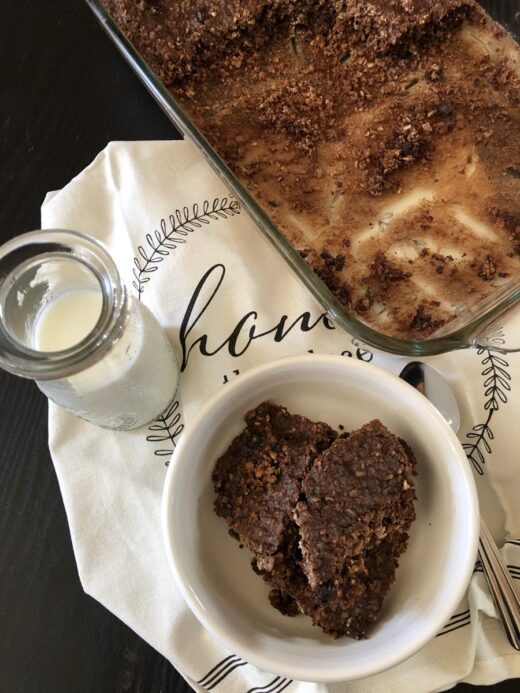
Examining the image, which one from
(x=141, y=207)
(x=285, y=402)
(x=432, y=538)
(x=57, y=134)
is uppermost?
(x=57, y=134)

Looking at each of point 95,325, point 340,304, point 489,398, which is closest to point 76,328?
point 95,325

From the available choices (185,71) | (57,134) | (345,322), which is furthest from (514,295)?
(57,134)

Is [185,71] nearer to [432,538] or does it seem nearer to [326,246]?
[326,246]

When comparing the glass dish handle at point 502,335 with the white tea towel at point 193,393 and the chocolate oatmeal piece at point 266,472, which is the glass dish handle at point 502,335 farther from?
the chocolate oatmeal piece at point 266,472

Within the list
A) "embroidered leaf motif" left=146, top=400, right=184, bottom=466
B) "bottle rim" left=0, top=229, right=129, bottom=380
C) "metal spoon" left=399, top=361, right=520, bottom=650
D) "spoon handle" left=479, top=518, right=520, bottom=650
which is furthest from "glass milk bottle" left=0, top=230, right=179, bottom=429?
"spoon handle" left=479, top=518, right=520, bottom=650

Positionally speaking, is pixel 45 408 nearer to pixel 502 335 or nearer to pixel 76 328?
pixel 76 328

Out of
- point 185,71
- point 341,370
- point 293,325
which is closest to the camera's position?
point 341,370
